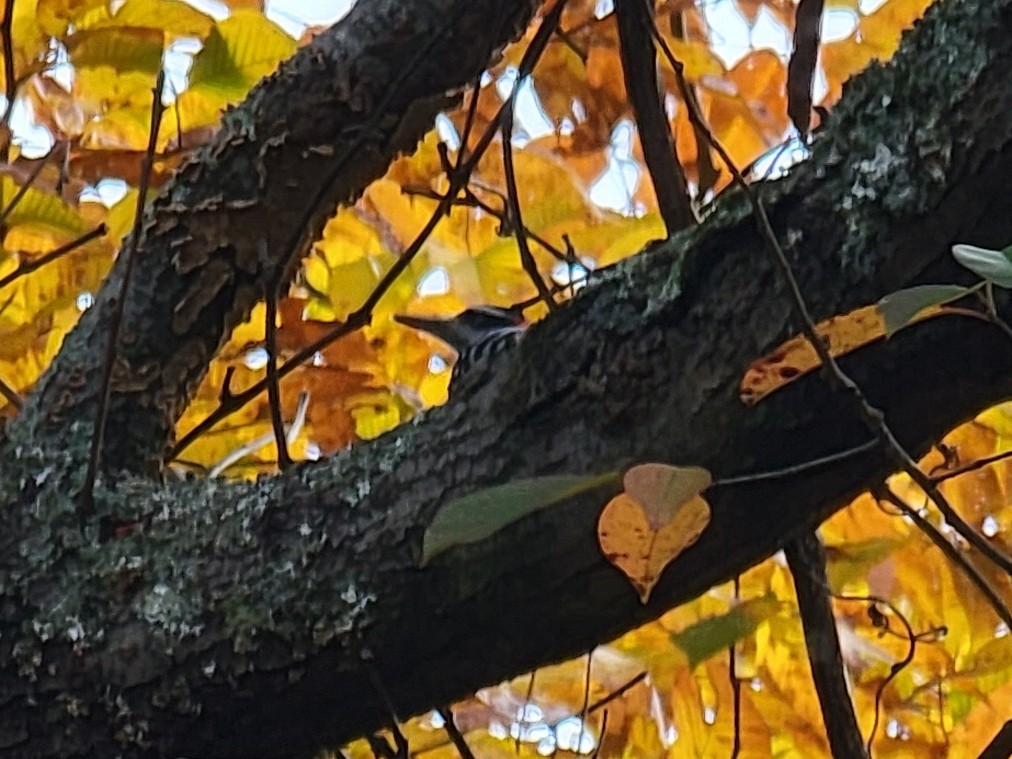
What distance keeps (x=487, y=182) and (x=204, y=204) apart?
380mm

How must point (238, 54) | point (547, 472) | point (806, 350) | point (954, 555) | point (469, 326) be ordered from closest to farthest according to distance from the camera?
1. point (806, 350)
2. point (547, 472)
3. point (954, 555)
4. point (238, 54)
5. point (469, 326)

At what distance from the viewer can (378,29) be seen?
938 mm

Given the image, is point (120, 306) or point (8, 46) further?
point (8, 46)

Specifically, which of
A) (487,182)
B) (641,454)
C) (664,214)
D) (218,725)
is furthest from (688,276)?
(487,182)

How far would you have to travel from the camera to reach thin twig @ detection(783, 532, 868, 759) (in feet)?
2.71

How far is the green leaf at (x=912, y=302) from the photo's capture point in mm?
455

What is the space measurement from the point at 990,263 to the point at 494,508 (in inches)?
7.7

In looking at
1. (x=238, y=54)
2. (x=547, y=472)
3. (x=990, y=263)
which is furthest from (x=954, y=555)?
(x=238, y=54)

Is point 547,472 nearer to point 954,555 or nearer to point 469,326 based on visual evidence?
point 954,555

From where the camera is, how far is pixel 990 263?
0.44m

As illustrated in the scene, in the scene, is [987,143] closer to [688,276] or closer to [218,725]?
[688,276]

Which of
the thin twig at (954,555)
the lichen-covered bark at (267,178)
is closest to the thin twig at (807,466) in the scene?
the thin twig at (954,555)

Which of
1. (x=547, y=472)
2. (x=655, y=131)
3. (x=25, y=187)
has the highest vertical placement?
(x=25, y=187)

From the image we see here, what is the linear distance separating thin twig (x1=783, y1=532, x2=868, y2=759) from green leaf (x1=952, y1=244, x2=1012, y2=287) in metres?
0.39
